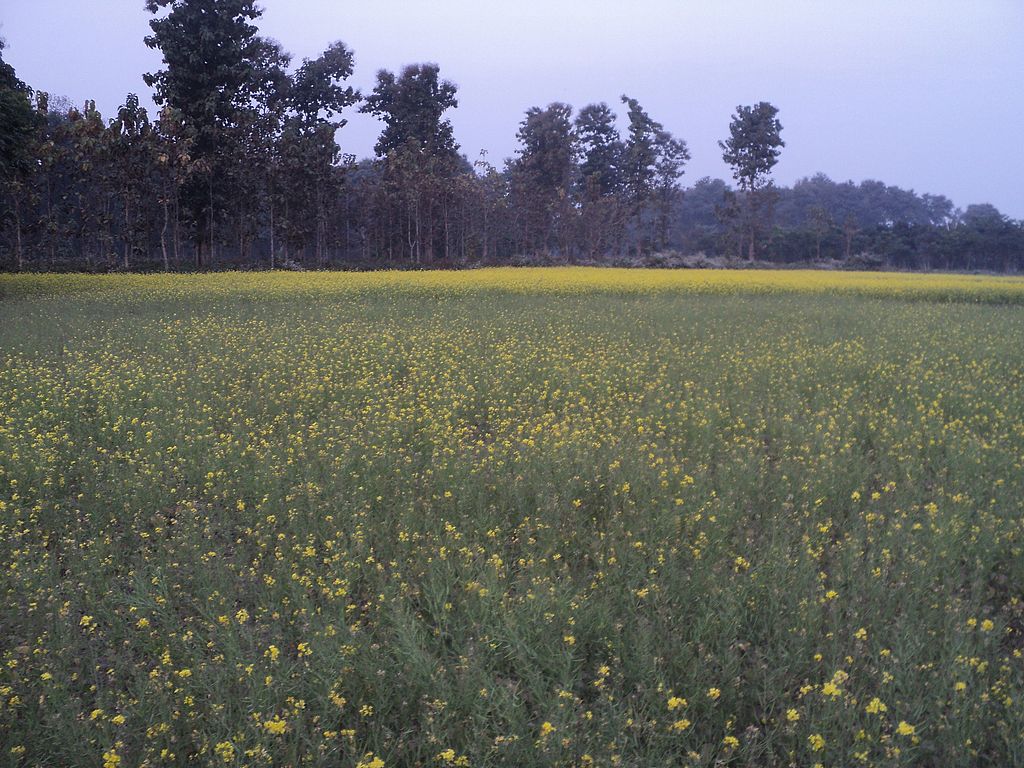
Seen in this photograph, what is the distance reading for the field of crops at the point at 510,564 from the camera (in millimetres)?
2920

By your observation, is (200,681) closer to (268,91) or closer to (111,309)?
(111,309)

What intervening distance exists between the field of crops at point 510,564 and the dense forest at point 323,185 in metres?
15.4

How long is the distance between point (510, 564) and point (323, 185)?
123 ft

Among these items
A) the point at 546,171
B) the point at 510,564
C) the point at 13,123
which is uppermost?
the point at 546,171

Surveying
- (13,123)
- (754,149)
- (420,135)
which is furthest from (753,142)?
(13,123)

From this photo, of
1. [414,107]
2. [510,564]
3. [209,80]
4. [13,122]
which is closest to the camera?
[510,564]

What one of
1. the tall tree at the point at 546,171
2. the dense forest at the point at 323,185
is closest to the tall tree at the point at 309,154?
the dense forest at the point at 323,185

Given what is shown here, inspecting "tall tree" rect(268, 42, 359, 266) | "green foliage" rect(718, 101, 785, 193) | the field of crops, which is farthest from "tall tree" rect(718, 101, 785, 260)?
the field of crops

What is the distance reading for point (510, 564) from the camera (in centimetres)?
427

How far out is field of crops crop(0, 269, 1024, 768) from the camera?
2.92 metres

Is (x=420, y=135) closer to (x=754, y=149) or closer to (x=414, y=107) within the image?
(x=414, y=107)

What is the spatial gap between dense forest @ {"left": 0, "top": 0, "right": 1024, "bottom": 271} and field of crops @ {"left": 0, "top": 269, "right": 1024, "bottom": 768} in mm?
15392

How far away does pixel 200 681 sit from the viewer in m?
3.18

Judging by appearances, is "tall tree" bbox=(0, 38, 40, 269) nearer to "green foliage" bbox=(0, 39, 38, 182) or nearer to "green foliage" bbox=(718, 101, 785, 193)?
"green foliage" bbox=(0, 39, 38, 182)
